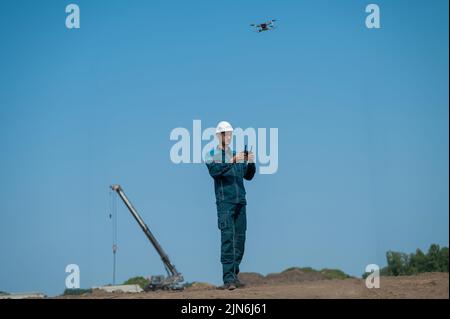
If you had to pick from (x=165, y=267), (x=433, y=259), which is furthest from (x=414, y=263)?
(x=165, y=267)

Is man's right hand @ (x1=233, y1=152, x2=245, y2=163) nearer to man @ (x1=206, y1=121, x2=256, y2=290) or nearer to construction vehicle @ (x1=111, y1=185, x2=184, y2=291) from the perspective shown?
man @ (x1=206, y1=121, x2=256, y2=290)

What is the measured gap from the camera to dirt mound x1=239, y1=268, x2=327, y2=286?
57.4 ft

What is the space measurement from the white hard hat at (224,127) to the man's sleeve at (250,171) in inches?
27.7

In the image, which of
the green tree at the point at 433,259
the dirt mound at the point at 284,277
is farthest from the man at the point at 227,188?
the green tree at the point at 433,259

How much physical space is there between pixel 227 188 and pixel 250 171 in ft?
1.73

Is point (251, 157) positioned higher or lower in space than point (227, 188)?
higher

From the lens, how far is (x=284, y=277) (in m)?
18.0

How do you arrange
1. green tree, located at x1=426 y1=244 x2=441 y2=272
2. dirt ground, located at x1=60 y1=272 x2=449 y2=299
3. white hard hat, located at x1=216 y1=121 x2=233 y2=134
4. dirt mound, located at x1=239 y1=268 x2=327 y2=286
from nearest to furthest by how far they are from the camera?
dirt ground, located at x1=60 y1=272 x2=449 y2=299 < white hard hat, located at x1=216 y1=121 x2=233 y2=134 < dirt mound, located at x1=239 y1=268 x2=327 y2=286 < green tree, located at x1=426 y1=244 x2=441 y2=272

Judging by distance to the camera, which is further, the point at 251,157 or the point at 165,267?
the point at 165,267

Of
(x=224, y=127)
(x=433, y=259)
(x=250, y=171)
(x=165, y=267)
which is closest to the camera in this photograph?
(x=224, y=127)

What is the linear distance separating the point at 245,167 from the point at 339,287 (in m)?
2.45

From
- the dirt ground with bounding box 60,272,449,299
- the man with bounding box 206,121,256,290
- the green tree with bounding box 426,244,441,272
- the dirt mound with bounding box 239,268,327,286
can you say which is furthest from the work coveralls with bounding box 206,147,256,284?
the green tree with bounding box 426,244,441,272

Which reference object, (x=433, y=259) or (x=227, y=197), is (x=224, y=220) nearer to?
(x=227, y=197)
